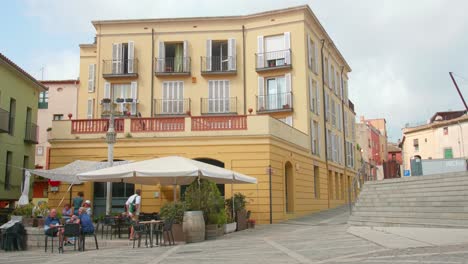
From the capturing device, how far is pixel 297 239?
14.6 meters

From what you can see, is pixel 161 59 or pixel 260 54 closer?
pixel 260 54

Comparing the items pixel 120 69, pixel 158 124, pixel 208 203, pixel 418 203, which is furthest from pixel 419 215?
pixel 120 69

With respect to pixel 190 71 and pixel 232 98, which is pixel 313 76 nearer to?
pixel 232 98

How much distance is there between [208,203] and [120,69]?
1666 cm

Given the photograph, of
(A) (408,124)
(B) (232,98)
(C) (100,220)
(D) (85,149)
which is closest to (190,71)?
(B) (232,98)

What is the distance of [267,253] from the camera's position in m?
11.5

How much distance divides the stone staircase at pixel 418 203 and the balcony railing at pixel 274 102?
8875mm

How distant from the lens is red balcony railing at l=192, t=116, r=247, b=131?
72.2 feet

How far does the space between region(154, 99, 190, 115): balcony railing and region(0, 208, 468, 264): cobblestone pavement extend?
16067 millimetres

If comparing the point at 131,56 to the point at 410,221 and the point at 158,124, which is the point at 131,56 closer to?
the point at 158,124

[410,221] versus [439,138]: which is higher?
[439,138]

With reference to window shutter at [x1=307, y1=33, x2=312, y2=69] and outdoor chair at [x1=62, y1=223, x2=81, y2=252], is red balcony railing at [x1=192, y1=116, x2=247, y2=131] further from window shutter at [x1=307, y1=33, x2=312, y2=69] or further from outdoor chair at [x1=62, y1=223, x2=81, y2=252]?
window shutter at [x1=307, y1=33, x2=312, y2=69]

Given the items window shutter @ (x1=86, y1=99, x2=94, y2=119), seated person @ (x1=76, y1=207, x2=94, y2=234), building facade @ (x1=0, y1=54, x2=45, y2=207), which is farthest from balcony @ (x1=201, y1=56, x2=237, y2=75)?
seated person @ (x1=76, y1=207, x2=94, y2=234)

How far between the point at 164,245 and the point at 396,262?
290 inches
